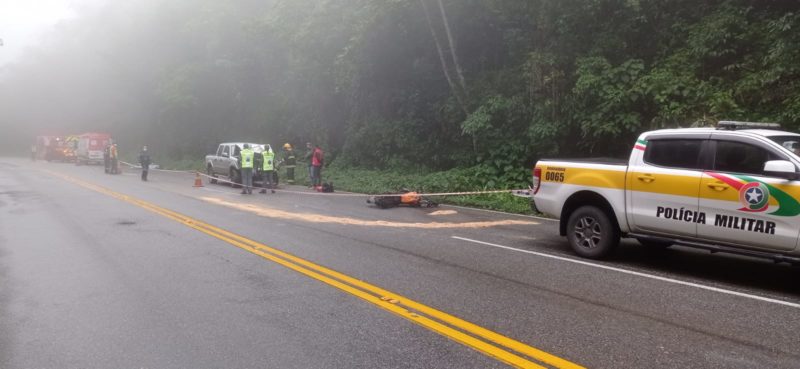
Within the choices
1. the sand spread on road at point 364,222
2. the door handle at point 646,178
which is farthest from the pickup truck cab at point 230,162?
the door handle at point 646,178

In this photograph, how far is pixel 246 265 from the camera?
7391mm

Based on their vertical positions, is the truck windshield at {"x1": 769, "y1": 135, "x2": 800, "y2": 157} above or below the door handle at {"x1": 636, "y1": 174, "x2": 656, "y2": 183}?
above

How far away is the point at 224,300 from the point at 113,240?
477 centimetres

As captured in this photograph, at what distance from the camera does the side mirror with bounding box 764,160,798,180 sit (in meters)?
5.82

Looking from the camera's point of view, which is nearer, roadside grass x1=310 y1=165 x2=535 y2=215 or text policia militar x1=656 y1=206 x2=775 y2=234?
text policia militar x1=656 y1=206 x2=775 y2=234

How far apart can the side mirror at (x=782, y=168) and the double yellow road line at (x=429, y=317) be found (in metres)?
3.58

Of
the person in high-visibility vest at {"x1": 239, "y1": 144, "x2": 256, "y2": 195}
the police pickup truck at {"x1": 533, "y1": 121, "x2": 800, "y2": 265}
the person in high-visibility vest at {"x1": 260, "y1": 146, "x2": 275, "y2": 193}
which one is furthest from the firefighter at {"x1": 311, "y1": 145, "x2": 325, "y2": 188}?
the police pickup truck at {"x1": 533, "y1": 121, "x2": 800, "y2": 265}

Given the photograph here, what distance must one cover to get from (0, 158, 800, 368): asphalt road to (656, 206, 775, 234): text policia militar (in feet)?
2.31

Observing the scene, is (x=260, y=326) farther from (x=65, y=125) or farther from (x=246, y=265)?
(x=65, y=125)

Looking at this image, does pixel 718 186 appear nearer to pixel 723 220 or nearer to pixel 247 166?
pixel 723 220

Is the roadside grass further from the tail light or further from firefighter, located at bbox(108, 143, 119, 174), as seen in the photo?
firefighter, located at bbox(108, 143, 119, 174)

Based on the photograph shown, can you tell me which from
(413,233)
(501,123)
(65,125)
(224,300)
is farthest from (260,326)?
(65,125)

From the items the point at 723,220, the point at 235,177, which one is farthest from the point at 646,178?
the point at 235,177

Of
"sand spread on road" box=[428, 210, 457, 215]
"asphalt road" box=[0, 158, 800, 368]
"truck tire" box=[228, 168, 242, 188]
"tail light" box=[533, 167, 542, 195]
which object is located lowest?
"asphalt road" box=[0, 158, 800, 368]
